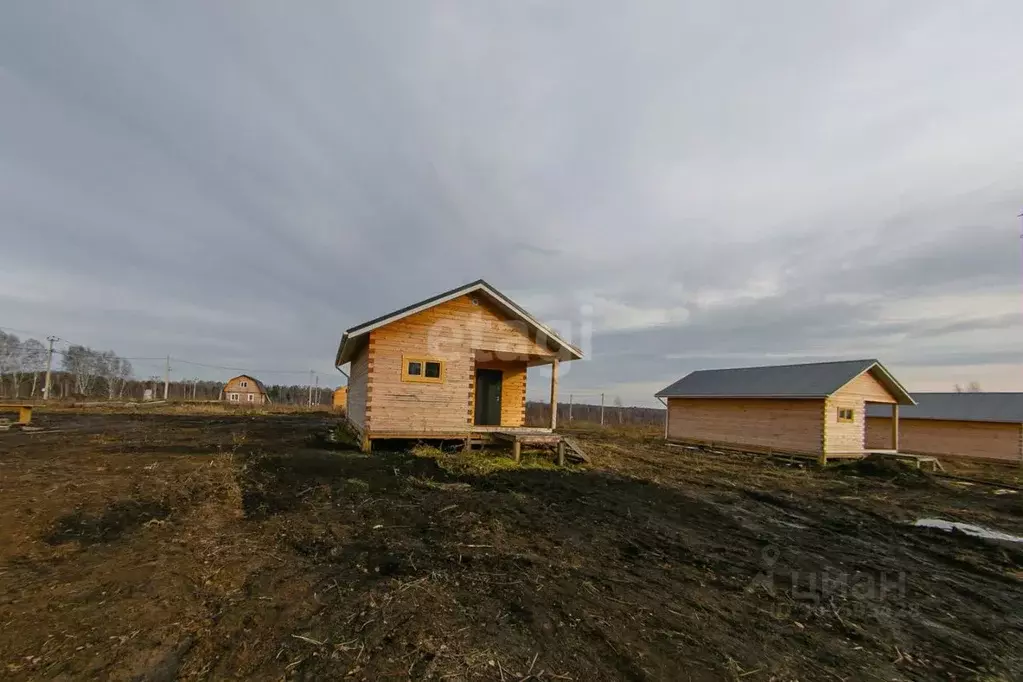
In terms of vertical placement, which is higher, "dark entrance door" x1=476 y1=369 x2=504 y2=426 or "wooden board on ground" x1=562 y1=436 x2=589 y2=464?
"dark entrance door" x1=476 y1=369 x2=504 y2=426

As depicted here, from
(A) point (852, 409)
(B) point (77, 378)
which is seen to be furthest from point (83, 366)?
(A) point (852, 409)

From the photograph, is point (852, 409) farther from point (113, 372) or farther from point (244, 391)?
point (113, 372)

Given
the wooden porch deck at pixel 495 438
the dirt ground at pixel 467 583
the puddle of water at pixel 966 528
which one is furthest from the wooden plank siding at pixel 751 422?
the wooden porch deck at pixel 495 438

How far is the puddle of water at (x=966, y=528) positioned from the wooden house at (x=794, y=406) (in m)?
9.80

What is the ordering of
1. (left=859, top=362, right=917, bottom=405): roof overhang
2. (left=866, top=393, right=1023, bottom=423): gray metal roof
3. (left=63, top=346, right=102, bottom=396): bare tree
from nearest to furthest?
(left=859, top=362, right=917, bottom=405): roof overhang, (left=866, top=393, right=1023, bottom=423): gray metal roof, (left=63, top=346, right=102, bottom=396): bare tree

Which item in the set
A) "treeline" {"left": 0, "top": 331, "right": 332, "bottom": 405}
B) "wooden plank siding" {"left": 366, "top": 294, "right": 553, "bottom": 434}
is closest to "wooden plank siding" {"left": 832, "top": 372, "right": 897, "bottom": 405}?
"wooden plank siding" {"left": 366, "top": 294, "right": 553, "bottom": 434}

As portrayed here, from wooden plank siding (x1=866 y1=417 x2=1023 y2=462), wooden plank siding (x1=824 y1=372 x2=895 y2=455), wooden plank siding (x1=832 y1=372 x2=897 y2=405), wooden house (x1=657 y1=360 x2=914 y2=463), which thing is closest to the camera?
wooden plank siding (x1=824 y1=372 x2=895 y2=455)

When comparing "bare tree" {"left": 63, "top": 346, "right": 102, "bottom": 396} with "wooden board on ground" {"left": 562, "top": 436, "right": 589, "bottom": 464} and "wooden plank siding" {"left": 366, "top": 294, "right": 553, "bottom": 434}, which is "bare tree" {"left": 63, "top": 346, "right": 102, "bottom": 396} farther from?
"wooden board on ground" {"left": 562, "top": 436, "right": 589, "bottom": 464}

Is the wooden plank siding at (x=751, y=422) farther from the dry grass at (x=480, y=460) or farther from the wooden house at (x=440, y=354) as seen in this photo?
the dry grass at (x=480, y=460)

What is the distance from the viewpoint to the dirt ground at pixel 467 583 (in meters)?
3.47

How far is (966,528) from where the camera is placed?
30.4 feet

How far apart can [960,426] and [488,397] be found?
87.2ft

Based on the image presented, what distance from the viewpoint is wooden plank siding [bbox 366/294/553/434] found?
14.0m

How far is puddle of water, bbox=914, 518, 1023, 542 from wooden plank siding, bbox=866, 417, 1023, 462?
20.7 metres
